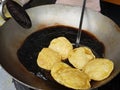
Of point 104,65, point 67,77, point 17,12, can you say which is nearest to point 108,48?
point 104,65

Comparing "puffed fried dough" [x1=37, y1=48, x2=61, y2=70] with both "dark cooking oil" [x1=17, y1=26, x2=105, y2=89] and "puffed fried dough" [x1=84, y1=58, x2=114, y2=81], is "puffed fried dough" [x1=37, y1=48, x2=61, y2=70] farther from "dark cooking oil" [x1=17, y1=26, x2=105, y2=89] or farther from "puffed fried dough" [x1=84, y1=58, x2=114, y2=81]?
"puffed fried dough" [x1=84, y1=58, x2=114, y2=81]

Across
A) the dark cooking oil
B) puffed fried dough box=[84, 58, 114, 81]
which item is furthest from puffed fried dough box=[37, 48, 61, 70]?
puffed fried dough box=[84, 58, 114, 81]

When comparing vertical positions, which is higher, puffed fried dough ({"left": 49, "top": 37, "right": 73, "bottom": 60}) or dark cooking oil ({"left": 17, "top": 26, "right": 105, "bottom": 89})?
puffed fried dough ({"left": 49, "top": 37, "right": 73, "bottom": 60})

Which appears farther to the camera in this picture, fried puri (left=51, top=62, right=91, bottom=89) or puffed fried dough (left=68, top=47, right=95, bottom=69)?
puffed fried dough (left=68, top=47, right=95, bottom=69)

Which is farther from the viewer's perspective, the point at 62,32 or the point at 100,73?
the point at 62,32

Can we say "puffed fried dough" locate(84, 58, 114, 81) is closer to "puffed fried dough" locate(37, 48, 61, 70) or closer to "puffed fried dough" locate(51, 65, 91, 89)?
"puffed fried dough" locate(51, 65, 91, 89)

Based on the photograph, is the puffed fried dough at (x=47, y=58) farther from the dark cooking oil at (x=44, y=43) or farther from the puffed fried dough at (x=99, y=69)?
→ the puffed fried dough at (x=99, y=69)

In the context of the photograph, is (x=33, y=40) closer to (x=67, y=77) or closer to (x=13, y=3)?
(x=13, y=3)
